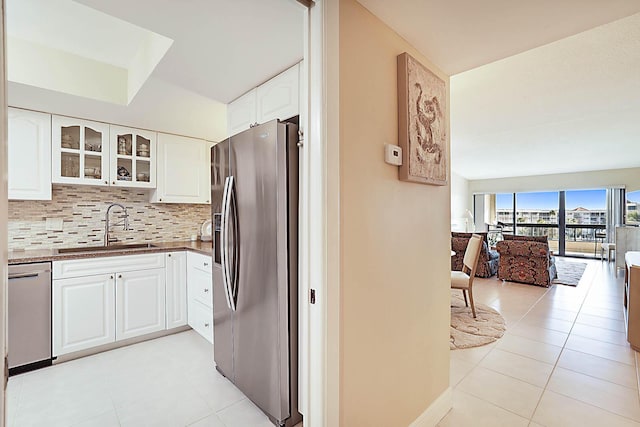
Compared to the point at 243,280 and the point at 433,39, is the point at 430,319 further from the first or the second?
the point at 433,39

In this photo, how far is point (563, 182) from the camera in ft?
26.8

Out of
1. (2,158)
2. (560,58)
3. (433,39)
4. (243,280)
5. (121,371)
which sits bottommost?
(121,371)

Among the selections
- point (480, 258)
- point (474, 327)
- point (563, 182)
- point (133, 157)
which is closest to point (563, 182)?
point (563, 182)

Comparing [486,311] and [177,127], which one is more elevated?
[177,127]

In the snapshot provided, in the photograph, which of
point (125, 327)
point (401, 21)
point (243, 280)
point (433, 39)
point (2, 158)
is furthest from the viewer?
point (125, 327)

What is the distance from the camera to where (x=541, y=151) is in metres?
5.54

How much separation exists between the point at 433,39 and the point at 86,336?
3.44m

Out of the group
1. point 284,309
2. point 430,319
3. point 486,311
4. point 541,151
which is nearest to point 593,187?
point 541,151

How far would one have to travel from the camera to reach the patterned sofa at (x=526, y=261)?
4.86 m

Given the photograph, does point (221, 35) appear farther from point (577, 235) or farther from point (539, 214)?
point (577, 235)

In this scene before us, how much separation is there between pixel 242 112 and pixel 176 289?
1.96 m

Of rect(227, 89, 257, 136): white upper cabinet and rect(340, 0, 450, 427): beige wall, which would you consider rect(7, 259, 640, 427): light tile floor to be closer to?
rect(340, 0, 450, 427): beige wall

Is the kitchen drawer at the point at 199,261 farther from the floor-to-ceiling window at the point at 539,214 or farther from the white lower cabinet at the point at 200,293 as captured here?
the floor-to-ceiling window at the point at 539,214

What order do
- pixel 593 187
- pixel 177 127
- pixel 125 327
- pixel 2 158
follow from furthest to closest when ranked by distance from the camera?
pixel 593 187 < pixel 177 127 < pixel 125 327 < pixel 2 158
